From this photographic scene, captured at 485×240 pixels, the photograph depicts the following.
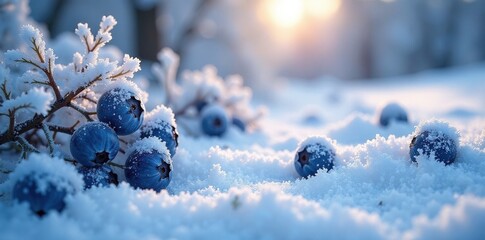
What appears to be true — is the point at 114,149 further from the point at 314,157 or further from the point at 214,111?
the point at 214,111

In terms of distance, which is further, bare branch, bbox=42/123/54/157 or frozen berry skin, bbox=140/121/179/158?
frozen berry skin, bbox=140/121/179/158

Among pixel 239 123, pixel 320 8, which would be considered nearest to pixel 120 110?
pixel 239 123

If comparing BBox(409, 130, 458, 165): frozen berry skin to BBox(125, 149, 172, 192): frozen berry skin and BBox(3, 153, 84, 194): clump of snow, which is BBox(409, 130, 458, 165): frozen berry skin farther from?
BBox(3, 153, 84, 194): clump of snow

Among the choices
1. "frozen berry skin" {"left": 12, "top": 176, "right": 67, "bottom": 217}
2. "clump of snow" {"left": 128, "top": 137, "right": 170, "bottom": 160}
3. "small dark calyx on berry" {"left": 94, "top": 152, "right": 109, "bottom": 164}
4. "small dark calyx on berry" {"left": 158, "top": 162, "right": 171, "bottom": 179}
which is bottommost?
"frozen berry skin" {"left": 12, "top": 176, "right": 67, "bottom": 217}

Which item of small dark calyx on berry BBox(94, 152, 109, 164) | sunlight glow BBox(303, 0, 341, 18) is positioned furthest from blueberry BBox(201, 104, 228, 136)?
sunlight glow BBox(303, 0, 341, 18)

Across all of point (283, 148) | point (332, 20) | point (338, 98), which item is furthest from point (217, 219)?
point (332, 20)
